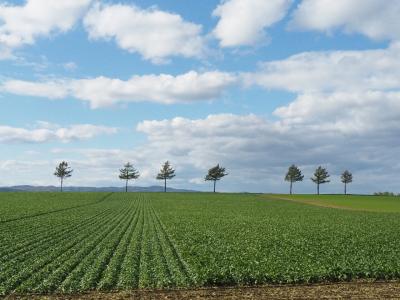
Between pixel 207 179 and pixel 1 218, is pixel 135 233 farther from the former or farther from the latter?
pixel 207 179

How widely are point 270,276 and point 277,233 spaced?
Answer: 1945cm

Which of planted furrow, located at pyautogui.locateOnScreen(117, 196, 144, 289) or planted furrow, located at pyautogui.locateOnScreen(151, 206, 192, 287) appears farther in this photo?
planted furrow, located at pyautogui.locateOnScreen(151, 206, 192, 287)

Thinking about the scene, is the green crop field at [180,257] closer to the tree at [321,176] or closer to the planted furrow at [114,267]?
the planted furrow at [114,267]

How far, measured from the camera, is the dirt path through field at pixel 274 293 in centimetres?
1833

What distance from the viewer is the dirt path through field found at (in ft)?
60.1

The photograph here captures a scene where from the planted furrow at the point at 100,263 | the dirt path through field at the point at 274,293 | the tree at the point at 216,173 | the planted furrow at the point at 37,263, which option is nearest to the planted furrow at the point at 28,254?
the planted furrow at the point at 37,263

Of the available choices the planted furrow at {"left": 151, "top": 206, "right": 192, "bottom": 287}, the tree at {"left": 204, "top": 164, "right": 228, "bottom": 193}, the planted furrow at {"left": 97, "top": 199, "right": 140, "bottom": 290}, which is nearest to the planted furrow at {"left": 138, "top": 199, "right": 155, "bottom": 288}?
the planted furrow at {"left": 151, "top": 206, "right": 192, "bottom": 287}

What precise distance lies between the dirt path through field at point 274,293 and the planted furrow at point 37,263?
6.55 ft

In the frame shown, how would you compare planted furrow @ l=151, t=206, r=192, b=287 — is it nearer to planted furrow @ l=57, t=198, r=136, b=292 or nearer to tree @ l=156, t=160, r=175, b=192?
planted furrow @ l=57, t=198, r=136, b=292

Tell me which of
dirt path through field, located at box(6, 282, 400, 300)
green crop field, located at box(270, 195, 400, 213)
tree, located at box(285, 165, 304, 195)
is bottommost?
dirt path through field, located at box(6, 282, 400, 300)

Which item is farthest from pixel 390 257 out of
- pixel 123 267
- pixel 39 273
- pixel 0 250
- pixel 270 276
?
pixel 0 250

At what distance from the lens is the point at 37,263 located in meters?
24.6

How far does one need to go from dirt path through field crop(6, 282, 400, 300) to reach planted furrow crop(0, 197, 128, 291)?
2.00 meters

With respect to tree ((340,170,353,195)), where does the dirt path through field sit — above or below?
below
